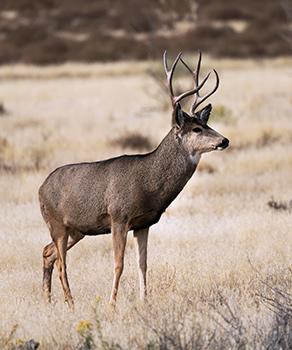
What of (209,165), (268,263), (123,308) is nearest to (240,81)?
(209,165)

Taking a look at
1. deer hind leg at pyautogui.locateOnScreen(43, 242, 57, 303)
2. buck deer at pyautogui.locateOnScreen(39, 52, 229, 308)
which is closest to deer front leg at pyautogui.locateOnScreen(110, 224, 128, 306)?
buck deer at pyautogui.locateOnScreen(39, 52, 229, 308)

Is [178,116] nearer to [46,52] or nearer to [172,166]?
[172,166]

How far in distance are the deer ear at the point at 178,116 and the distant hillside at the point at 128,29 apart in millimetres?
24658

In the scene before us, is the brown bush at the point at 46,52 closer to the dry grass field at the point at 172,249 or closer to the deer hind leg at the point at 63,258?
the dry grass field at the point at 172,249

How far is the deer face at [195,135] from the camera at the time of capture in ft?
15.6

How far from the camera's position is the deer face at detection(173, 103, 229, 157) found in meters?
4.75

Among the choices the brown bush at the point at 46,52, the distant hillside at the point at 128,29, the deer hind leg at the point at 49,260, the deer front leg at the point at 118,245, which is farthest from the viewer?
the distant hillside at the point at 128,29

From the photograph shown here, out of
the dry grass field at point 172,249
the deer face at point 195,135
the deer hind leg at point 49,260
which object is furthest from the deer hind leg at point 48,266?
the deer face at point 195,135

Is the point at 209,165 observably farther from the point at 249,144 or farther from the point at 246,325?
the point at 246,325

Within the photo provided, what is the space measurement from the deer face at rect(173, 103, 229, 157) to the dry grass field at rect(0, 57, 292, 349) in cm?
115

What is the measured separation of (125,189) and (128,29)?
34.1 metres

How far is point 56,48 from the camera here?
34688 mm

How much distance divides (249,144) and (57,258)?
343 inches

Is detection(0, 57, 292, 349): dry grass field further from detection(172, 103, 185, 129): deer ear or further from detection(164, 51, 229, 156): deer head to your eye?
detection(172, 103, 185, 129): deer ear
